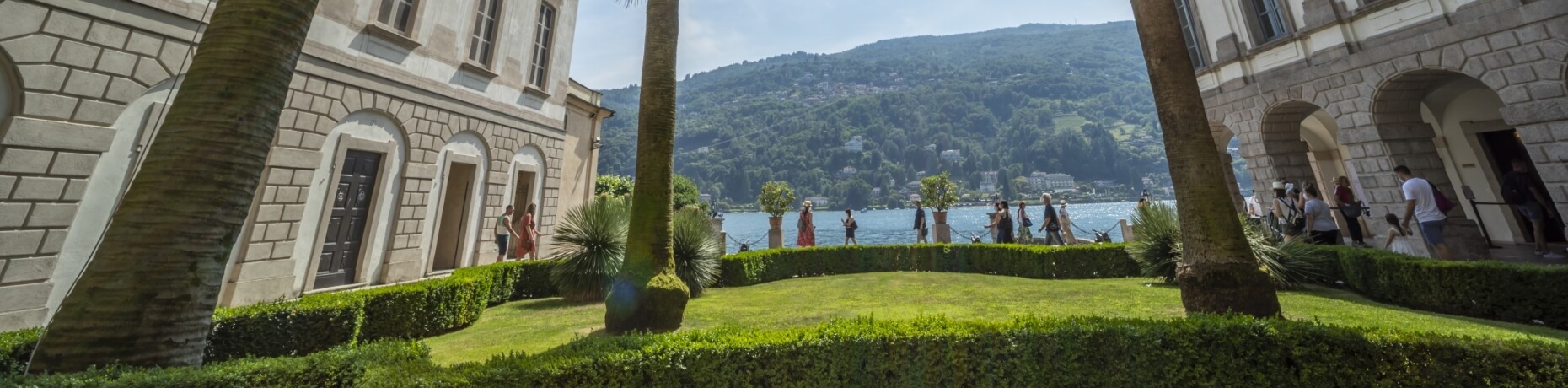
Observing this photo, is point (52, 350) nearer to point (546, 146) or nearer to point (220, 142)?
point (220, 142)

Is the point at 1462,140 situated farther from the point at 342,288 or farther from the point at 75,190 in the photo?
the point at 75,190

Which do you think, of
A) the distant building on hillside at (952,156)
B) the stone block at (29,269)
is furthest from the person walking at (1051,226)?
the distant building on hillside at (952,156)

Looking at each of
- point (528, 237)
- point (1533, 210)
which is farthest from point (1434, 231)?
point (528, 237)

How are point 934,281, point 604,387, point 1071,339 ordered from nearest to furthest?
point 604,387
point 1071,339
point 934,281

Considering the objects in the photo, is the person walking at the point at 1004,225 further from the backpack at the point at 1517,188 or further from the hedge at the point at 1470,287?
the backpack at the point at 1517,188

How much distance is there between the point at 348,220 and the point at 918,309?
35.1 feet

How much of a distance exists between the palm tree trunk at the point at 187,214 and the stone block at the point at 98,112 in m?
5.30

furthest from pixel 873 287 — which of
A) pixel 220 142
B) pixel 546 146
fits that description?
pixel 546 146

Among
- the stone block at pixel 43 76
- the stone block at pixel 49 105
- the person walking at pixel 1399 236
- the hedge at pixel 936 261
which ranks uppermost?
the stone block at pixel 43 76

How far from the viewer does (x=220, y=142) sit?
324cm

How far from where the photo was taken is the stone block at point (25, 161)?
5.57m

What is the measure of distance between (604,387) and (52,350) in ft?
10.2

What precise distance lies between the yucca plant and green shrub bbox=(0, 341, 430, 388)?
10.3 m

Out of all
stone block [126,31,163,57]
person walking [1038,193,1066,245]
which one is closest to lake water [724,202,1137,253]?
person walking [1038,193,1066,245]
